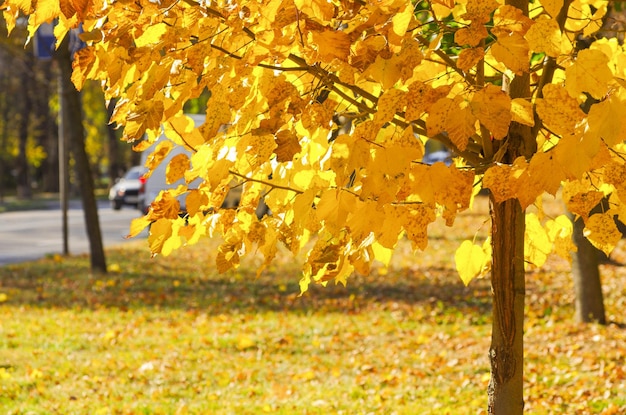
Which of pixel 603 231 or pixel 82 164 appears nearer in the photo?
pixel 603 231

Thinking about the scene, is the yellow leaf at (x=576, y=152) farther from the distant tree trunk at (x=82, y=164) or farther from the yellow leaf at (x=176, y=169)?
the distant tree trunk at (x=82, y=164)

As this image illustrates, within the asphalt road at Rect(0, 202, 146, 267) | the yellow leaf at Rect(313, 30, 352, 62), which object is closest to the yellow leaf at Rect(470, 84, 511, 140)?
the yellow leaf at Rect(313, 30, 352, 62)

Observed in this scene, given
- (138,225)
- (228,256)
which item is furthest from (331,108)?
(138,225)

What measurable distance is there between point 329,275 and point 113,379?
4096 mm

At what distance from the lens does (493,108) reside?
2.22 metres

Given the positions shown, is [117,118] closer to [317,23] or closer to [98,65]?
[98,65]

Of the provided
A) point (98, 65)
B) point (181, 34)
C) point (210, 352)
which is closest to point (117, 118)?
point (98, 65)

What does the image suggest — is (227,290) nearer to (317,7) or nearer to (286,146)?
(286,146)

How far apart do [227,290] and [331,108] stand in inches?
340

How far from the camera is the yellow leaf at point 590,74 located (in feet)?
7.16

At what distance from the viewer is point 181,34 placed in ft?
7.85

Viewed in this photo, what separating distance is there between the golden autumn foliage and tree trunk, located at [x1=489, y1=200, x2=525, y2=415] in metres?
0.34

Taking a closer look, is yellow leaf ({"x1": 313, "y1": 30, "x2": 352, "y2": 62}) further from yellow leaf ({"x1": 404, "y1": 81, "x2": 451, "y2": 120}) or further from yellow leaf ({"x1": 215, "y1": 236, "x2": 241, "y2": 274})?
yellow leaf ({"x1": 215, "y1": 236, "x2": 241, "y2": 274})

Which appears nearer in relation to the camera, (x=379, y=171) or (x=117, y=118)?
(x=379, y=171)
